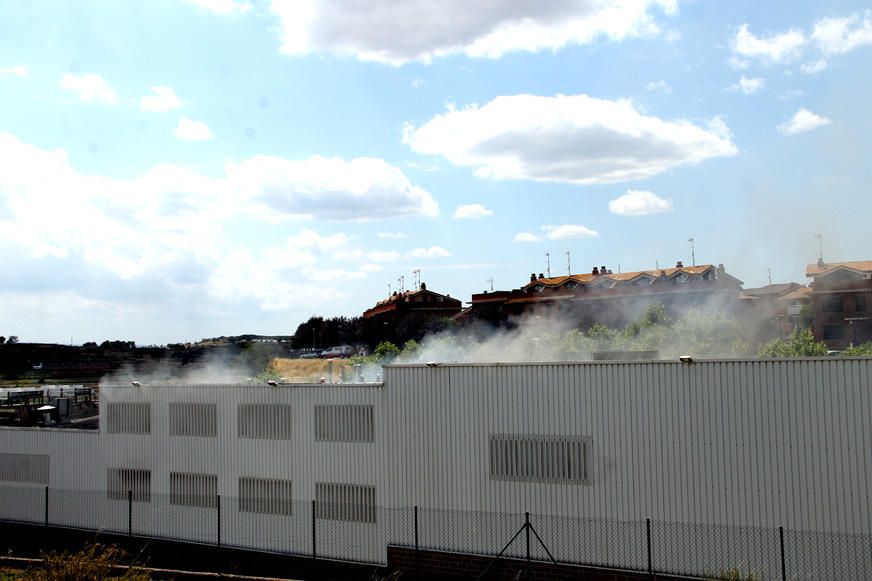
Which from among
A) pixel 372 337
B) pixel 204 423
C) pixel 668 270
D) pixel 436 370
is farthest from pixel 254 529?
pixel 372 337

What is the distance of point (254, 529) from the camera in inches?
861

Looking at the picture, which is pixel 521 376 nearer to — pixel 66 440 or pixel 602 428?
pixel 602 428

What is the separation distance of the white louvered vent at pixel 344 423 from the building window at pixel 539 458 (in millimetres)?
3570

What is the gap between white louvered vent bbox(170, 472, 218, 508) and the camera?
2272cm

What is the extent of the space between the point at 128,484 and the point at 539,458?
13.3 meters

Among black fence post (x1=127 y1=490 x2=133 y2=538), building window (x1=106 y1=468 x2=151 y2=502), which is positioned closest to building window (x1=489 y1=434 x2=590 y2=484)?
black fence post (x1=127 y1=490 x2=133 y2=538)

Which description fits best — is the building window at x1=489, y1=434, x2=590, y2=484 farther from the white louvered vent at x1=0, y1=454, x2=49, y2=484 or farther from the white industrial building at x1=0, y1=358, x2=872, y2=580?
the white louvered vent at x1=0, y1=454, x2=49, y2=484

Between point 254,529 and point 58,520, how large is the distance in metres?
7.57

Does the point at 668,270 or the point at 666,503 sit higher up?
the point at 668,270

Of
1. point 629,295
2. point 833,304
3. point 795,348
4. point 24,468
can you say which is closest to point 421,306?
point 629,295

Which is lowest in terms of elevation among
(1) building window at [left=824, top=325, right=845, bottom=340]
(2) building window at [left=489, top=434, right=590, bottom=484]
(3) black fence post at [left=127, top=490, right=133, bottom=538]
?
(3) black fence post at [left=127, top=490, right=133, bottom=538]

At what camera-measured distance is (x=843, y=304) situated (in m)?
73.2

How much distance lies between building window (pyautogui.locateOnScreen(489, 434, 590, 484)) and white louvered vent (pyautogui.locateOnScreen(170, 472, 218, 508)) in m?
8.81

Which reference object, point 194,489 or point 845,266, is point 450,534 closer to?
point 194,489
